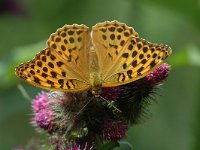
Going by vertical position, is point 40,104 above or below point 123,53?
below

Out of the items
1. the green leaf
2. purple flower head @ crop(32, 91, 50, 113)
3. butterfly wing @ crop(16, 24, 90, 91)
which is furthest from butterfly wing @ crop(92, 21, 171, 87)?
purple flower head @ crop(32, 91, 50, 113)

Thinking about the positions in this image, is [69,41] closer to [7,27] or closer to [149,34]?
[149,34]

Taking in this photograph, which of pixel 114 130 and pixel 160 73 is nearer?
pixel 114 130

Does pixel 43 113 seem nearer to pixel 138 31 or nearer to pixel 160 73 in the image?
pixel 160 73

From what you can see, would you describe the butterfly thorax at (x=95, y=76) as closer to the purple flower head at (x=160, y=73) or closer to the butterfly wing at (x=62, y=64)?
the butterfly wing at (x=62, y=64)

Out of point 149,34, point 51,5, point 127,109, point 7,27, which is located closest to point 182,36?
point 149,34

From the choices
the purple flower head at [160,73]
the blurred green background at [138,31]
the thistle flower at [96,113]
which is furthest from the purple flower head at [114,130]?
the blurred green background at [138,31]

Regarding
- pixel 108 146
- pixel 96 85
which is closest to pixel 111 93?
pixel 96 85

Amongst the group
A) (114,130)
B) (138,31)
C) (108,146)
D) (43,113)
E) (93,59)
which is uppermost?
(138,31)
